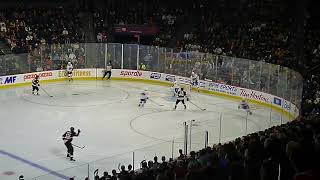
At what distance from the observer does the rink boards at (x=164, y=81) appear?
55.9ft

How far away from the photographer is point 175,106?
61.3 ft

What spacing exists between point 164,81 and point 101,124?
7.53m

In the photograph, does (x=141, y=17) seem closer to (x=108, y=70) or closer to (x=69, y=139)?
(x=108, y=70)

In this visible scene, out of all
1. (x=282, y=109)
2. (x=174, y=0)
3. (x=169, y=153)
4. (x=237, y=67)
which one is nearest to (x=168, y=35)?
(x=174, y=0)

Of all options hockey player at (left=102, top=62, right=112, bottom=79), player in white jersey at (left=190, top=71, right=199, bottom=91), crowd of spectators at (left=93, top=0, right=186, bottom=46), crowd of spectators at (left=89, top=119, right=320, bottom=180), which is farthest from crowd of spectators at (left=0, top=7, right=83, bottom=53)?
crowd of spectators at (left=89, top=119, right=320, bottom=180)

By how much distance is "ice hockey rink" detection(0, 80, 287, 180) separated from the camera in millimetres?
11625

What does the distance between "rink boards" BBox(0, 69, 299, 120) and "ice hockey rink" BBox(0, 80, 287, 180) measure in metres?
0.38

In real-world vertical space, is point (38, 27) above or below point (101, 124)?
above

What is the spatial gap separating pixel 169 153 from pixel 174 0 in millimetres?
17867

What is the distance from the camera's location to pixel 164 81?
2355 cm

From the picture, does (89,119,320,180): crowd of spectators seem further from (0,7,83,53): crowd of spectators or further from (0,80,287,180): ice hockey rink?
(0,7,83,53): crowd of spectators

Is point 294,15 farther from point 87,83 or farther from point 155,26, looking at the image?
point 87,83

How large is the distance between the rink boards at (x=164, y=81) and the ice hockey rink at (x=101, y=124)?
381 mm

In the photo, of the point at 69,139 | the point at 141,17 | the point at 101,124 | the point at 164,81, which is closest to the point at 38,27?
the point at 141,17
